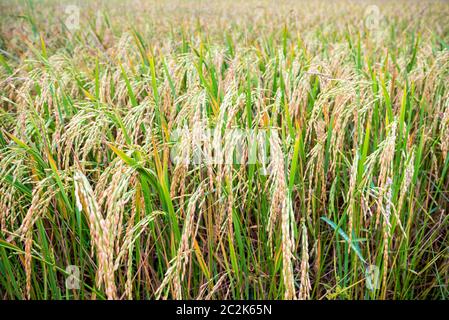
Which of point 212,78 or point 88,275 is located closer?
point 88,275

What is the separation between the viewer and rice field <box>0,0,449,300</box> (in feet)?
3.08

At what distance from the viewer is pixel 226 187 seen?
1.05 metres

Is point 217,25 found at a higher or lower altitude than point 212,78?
higher

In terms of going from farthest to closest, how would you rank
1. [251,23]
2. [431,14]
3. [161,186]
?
[251,23] < [431,14] < [161,186]

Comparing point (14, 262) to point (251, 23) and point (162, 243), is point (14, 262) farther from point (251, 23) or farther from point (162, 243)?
point (251, 23)

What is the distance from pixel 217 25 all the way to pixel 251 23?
275 millimetres

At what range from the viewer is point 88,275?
45.9 inches

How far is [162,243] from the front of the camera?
110cm

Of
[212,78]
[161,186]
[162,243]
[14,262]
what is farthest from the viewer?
[212,78]

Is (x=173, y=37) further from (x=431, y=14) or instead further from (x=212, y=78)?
(x=431, y=14)

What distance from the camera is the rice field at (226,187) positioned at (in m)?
0.94

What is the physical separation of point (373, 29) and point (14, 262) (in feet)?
7.73
